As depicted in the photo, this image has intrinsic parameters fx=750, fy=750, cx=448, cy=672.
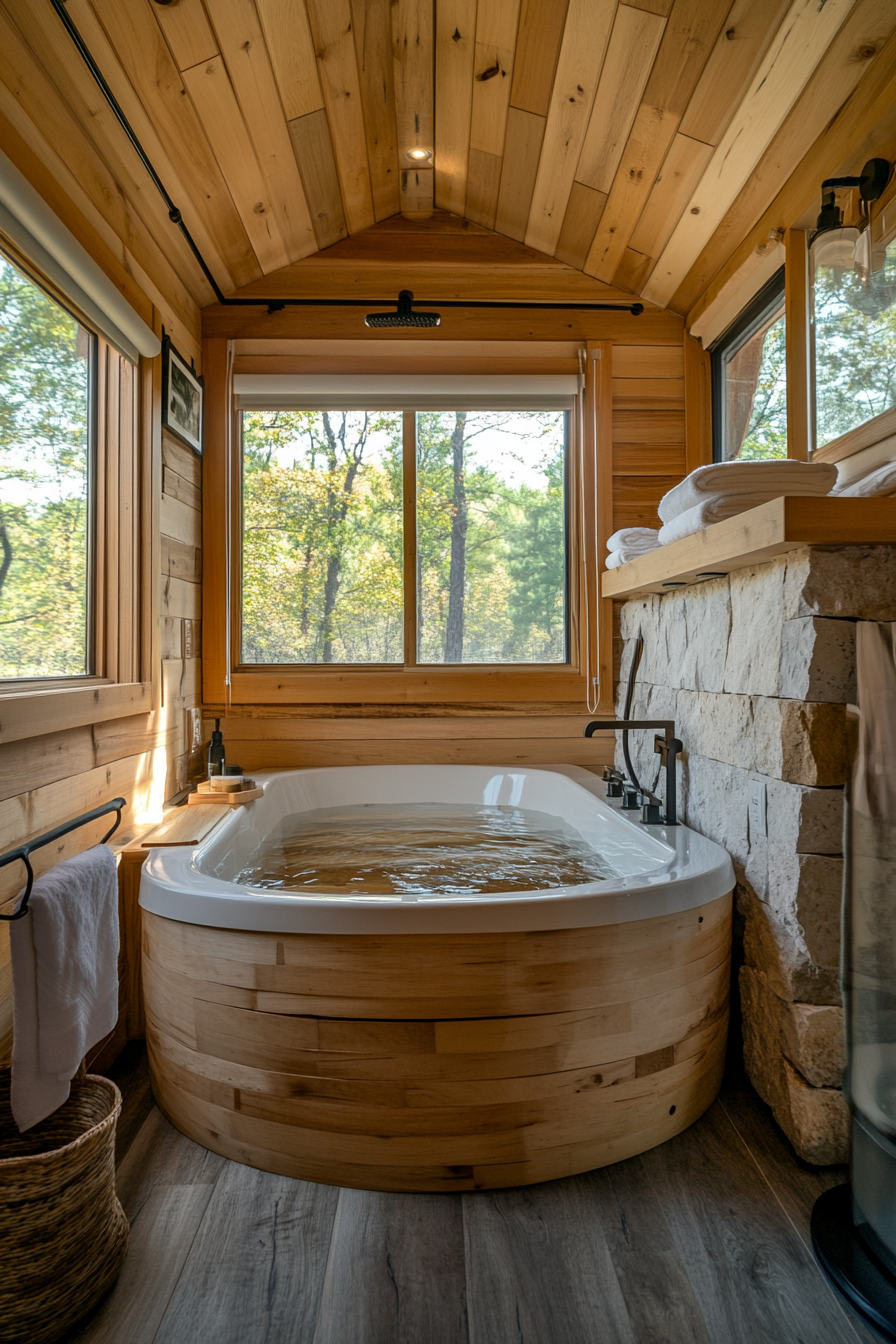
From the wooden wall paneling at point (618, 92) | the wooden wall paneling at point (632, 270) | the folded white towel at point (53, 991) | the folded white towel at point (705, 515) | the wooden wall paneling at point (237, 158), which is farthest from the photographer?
the wooden wall paneling at point (632, 270)

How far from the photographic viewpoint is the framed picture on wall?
2.54 meters

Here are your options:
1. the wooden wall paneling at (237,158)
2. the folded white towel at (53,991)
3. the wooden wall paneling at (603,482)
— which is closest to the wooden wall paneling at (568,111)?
the wooden wall paneling at (603,482)

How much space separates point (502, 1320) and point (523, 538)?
258 centimetres

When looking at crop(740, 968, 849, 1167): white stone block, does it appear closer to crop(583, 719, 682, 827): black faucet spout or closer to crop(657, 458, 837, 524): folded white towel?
crop(583, 719, 682, 827): black faucet spout

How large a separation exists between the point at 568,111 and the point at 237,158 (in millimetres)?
1051

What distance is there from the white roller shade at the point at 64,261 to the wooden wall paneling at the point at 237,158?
64 cm

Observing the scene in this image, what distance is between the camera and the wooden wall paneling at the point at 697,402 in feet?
10.0

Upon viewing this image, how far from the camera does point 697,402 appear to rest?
307 centimetres

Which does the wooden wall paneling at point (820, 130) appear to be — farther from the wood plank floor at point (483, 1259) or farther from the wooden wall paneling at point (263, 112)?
the wood plank floor at point (483, 1259)

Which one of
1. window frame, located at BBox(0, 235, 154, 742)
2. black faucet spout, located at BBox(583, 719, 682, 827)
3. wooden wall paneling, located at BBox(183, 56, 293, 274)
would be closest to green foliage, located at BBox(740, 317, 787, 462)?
black faucet spout, located at BBox(583, 719, 682, 827)

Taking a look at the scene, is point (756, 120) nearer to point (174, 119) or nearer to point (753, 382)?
point (753, 382)

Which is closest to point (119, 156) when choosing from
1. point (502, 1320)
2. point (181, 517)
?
point (181, 517)

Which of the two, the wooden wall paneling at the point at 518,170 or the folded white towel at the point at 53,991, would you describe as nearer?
the folded white towel at the point at 53,991

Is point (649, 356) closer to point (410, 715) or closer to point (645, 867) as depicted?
point (410, 715)
